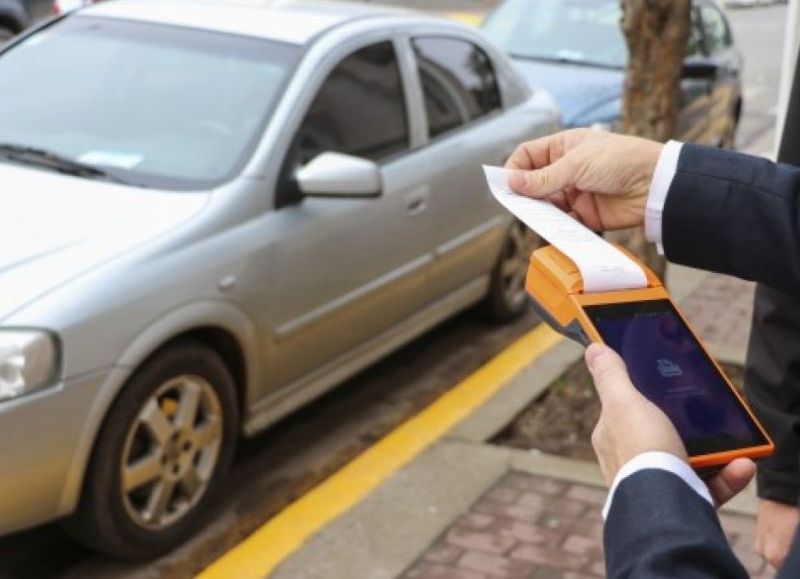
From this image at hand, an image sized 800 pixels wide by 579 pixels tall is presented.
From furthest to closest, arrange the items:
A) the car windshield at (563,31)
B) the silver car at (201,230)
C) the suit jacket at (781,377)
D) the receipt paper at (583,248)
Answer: the car windshield at (563,31)
the silver car at (201,230)
the suit jacket at (781,377)
the receipt paper at (583,248)

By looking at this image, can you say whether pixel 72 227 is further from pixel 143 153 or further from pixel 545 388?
pixel 545 388

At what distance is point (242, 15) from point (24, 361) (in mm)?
2202

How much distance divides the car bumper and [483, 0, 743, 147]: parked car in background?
4549mm

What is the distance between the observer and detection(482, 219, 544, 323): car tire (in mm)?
6164

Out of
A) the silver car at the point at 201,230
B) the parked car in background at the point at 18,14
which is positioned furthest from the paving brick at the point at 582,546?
the parked car in background at the point at 18,14

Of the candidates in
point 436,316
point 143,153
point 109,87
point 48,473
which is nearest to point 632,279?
point 48,473

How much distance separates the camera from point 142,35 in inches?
193

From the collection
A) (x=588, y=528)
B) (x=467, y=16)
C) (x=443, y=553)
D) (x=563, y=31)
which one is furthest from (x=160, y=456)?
(x=467, y=16)

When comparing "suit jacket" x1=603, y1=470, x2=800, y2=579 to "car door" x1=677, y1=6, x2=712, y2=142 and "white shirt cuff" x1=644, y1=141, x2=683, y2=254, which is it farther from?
"car door" x1=677, y1=6, x2=712, y2=142

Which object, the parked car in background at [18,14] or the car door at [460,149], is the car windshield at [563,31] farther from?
the parked car in background at [18,14]

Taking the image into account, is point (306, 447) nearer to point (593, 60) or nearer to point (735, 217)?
point (735, 217)

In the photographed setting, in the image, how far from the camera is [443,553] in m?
3.79

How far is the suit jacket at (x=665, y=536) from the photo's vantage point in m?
1.27

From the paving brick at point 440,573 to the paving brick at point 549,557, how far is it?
18 centimetres
